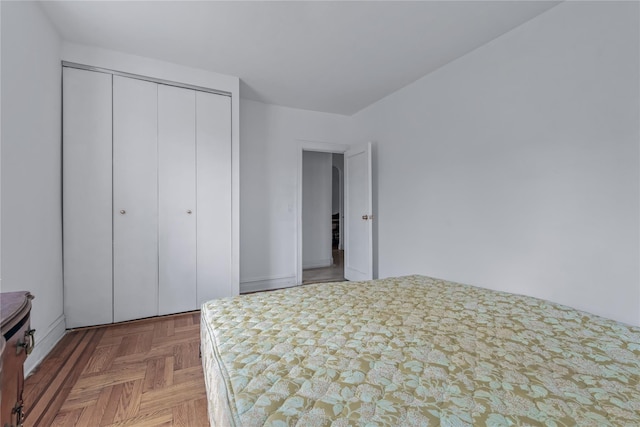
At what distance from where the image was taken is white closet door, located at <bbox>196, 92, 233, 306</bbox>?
2.89 m

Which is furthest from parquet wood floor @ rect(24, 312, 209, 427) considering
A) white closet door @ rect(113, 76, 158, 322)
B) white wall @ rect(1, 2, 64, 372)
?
white closet door @ rect(113, 76, 158, 322)

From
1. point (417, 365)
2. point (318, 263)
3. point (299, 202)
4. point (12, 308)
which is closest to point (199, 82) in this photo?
point (299, 202)

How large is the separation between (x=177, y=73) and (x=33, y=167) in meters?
1.51

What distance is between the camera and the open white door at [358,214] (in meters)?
3.67

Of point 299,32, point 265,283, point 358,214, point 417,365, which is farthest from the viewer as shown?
point 358,214

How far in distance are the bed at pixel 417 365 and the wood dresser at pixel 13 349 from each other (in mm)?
516

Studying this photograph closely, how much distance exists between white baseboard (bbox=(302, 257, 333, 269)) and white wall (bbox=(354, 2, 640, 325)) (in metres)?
2.41

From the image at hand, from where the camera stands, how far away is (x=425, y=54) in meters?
2.56

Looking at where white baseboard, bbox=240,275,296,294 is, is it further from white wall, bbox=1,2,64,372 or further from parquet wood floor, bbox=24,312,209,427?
white wall, bbox=1,2,64,372

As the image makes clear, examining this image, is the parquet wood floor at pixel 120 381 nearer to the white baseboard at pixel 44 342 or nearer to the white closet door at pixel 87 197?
the white baseboard at pixel 44 342

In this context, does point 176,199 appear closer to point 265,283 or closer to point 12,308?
point 265,283

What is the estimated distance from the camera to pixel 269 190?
3844mm

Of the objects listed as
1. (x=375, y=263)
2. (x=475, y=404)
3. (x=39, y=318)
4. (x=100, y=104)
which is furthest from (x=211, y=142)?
(x=475, y=404)

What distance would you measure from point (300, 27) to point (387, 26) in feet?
2.27
